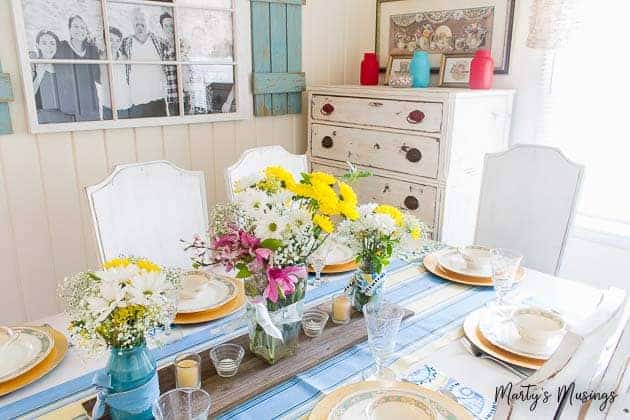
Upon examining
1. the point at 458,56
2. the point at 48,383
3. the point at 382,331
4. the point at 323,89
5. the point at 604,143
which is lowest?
the point at 48,383

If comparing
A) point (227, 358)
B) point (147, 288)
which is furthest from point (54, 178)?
point (147, 288)

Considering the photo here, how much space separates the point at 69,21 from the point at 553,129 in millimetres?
2168

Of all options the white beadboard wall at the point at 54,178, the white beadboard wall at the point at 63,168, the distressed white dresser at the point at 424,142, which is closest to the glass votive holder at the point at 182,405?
the white beadboard wall at the point at 54,178

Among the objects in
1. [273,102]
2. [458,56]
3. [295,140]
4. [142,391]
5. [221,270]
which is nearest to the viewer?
[142,391]

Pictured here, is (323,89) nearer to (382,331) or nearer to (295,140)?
(295,140)

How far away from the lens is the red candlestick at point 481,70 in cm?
227

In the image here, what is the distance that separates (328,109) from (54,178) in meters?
1.36

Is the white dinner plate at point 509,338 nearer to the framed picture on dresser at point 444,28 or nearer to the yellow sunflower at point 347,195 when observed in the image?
the yellow sunflower at point 347,195

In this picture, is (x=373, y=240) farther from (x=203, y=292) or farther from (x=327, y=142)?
(x=327, y=142)

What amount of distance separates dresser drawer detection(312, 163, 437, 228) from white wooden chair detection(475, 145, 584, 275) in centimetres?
36

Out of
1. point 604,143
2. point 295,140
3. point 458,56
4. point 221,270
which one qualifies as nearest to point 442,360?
point 221,270

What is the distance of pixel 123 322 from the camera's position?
2.63ft

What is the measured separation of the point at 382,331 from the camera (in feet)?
3.26

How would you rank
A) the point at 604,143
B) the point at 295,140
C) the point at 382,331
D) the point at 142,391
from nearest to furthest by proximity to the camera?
the point at 142,391 < the point at 382,331 < the point at 604,143 < the point at 295,140
